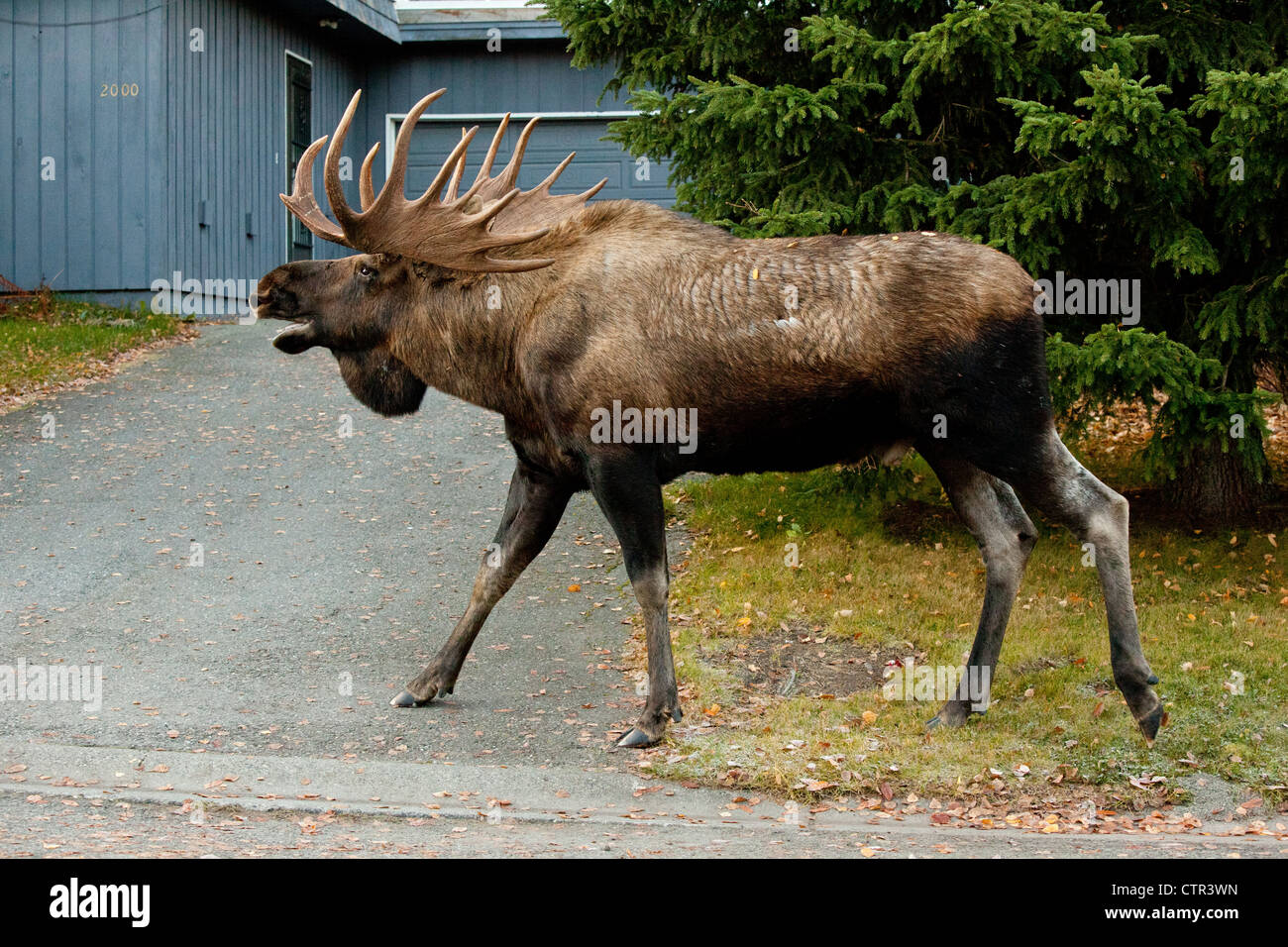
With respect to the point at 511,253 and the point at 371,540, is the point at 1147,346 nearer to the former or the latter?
the point at 511,253

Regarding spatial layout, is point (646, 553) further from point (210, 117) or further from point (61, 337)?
point (210, 117)

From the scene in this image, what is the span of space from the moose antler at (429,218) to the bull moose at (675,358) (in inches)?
0.6

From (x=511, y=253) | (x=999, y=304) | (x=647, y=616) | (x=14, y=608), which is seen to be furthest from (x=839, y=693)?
(x=14, y=608)

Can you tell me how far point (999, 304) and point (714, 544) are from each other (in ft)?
12.4

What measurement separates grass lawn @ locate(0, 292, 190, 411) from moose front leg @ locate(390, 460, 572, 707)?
24.9 feet

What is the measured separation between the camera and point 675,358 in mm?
6441

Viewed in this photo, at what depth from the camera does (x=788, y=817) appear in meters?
5.66

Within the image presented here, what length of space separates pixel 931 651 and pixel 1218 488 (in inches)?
117

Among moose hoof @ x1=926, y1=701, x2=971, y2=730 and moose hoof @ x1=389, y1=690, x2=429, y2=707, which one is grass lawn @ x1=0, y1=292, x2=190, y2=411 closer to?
moose hoof @ x1=389, y1=690, x2=429, y2=707

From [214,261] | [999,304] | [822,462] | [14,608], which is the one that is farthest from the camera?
[214,261]

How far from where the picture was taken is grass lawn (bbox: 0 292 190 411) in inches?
537

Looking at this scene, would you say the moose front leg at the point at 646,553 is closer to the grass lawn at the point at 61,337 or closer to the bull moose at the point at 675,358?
the bull moose at the point at 675,358

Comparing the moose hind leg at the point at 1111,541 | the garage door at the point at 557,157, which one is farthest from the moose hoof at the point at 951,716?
the garage door at the point at 557,157

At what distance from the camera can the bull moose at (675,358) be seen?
6234 mm
